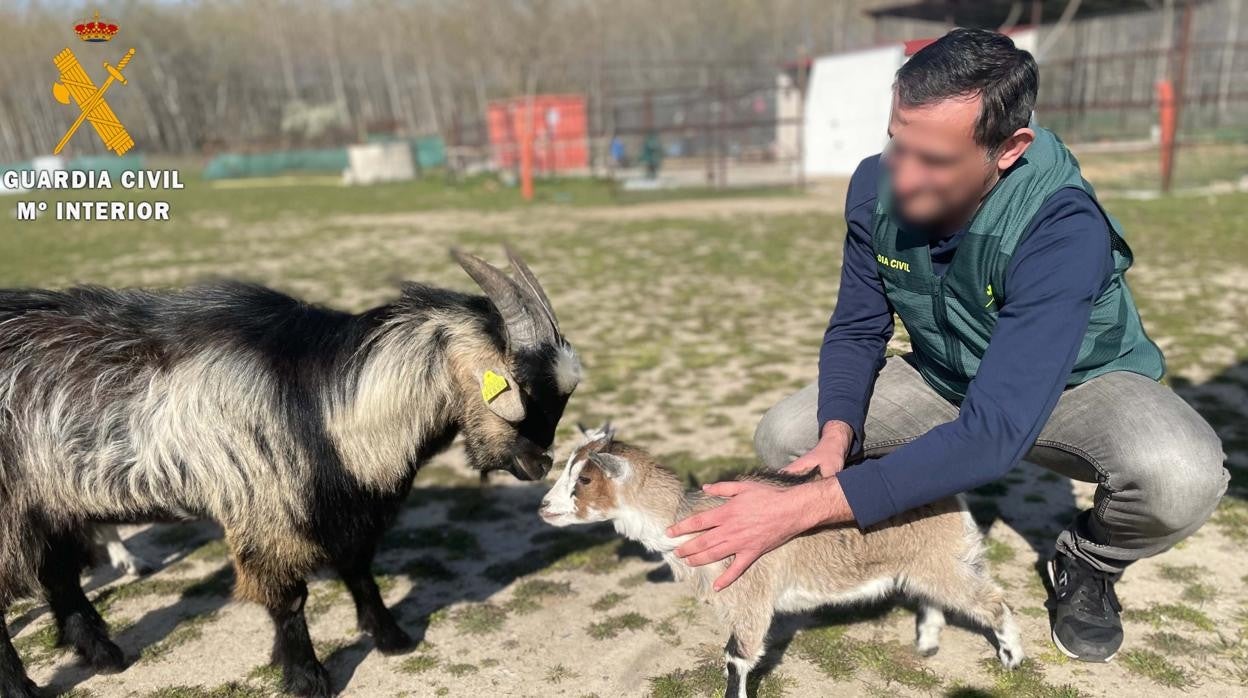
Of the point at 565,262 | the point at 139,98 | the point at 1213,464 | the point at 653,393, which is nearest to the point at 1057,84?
the point at 565,262

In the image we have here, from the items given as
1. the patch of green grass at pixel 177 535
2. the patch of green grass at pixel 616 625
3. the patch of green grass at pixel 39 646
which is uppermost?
the patch of green grass at pixel 39 646

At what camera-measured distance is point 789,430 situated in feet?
11.5

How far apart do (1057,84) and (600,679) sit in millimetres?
42361

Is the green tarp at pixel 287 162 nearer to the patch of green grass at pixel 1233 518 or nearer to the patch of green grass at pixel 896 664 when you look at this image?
the patch of green grass at pixel 1233 518

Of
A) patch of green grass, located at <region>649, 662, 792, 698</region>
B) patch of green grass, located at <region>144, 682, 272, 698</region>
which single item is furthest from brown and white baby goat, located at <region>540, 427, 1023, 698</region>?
patch of green grass, located at <region>144, 682, 272, 698</region>

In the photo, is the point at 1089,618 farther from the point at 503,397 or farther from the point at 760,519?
the point at 503,397

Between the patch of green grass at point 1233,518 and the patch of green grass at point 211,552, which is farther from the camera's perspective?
the patch of green grass at point 211,552

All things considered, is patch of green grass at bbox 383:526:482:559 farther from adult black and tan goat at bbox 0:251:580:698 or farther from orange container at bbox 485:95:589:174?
orange container at bbox 485:95:589:174

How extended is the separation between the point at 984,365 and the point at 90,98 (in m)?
7.29

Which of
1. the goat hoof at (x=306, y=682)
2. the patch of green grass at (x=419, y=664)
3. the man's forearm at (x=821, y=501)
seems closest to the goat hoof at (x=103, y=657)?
the goat hoof at (x=306, y=682)

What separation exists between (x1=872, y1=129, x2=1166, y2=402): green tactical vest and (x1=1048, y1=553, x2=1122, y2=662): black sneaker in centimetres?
83

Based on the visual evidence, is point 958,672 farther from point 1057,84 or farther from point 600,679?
point 1057,84

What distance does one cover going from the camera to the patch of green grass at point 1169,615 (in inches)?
135

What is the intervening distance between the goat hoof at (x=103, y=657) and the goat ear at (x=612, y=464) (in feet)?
7.55
